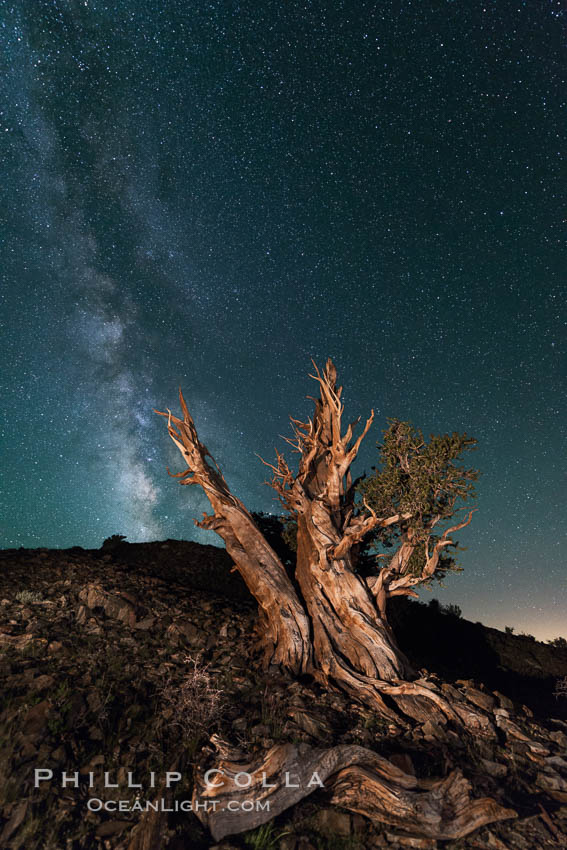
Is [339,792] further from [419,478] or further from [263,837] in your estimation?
[419,478]

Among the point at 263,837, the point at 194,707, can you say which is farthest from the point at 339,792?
the point at 194,707

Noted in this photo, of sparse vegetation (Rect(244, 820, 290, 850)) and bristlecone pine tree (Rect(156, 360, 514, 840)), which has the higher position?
bristlecone pine tree (Rect(156, 360, 514, 840))

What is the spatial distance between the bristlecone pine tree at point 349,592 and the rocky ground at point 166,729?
0.28 m

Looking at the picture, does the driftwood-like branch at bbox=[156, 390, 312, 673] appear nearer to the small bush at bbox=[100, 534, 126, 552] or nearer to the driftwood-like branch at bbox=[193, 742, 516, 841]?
the driftwood-like branch at bbox=[193, 742, 516, 841]

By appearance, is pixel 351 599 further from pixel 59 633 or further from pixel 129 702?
pixel 59 633

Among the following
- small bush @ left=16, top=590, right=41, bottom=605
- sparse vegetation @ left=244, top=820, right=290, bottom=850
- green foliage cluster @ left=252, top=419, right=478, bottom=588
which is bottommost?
sparse vegetation @ left=244, top=820, right=290, bottom=850

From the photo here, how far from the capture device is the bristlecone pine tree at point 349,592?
5281 mm

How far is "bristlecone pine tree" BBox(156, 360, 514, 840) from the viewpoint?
17.3 feet

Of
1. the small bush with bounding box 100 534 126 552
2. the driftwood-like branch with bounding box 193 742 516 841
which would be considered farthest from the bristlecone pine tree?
the small bush with bounding box 100 534 126 552

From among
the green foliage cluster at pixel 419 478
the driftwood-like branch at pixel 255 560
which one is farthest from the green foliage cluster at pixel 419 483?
the driftwood-like branch at pixel 255 560

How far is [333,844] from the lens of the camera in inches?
191

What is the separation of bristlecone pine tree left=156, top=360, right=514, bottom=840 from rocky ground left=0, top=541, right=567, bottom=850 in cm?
28

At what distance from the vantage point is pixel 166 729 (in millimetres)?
6754

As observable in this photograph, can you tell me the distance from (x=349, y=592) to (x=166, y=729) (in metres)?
5.68
